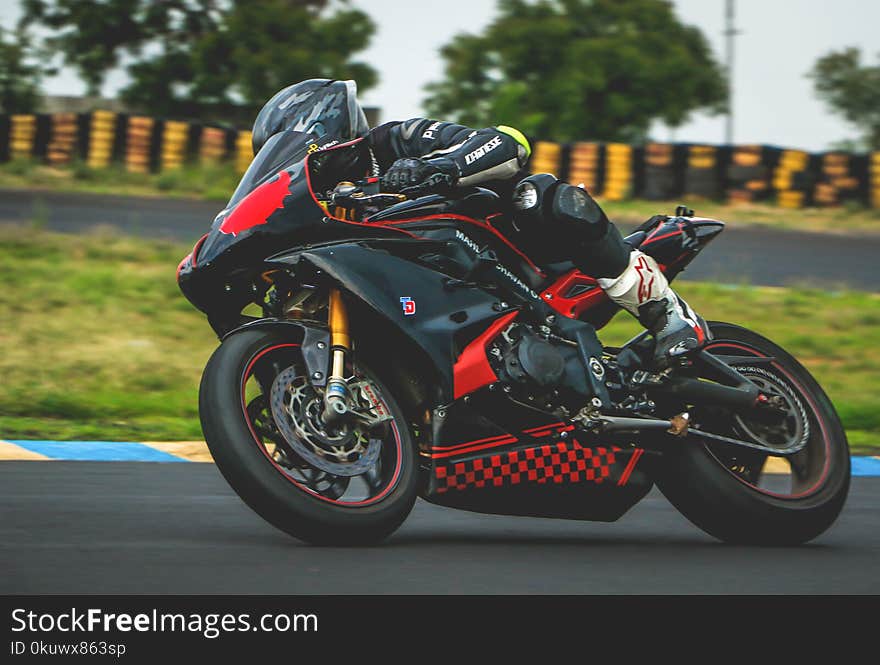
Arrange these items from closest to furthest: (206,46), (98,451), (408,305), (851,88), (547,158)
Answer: (408,305), (98,451), (547,158), (206,46), (851,88)

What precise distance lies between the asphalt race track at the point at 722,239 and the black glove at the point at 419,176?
7.83 metres

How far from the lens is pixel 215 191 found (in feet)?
59.6

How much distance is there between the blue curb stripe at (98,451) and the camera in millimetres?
6066

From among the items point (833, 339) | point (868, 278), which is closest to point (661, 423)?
point (833, 339)

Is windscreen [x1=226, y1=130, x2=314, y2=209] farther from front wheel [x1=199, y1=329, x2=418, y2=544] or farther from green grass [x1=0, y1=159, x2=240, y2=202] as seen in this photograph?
green grass [x1=0, y1=159, x2=240, y2=202]

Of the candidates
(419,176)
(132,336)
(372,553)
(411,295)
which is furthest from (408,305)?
(132,336)

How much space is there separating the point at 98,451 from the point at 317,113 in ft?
8.02

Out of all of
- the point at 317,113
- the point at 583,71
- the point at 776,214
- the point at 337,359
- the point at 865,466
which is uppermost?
the point at 317,113

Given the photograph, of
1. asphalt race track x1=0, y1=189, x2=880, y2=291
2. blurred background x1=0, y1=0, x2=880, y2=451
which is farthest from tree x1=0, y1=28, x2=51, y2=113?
asphalt race track x1=0, y1=189, x2=880, y2=291

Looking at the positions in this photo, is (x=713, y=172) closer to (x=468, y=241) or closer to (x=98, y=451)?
(x=98, y=451)

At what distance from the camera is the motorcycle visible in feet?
13.2

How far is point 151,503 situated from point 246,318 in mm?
891

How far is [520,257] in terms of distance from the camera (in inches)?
182
